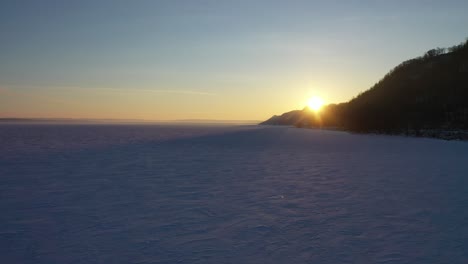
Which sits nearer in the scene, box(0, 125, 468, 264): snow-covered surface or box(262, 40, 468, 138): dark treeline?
box(0, 125, 468, 264): snow-covered surface

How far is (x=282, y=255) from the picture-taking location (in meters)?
7.94

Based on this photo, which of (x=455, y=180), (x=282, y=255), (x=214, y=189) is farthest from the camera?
(x=455, y=180)

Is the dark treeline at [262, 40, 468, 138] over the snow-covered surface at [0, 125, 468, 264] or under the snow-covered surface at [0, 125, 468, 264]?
over

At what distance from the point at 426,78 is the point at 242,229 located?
308 ft

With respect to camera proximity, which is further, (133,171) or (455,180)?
(133,171)

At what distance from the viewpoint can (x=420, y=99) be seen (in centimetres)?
8062

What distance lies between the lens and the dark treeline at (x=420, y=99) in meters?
69.0

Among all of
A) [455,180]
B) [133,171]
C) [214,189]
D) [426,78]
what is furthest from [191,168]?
[426,78]

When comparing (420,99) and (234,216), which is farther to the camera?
(420,99)

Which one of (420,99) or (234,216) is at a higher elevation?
(420,99)

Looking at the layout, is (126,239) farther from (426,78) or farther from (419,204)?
(426,78)

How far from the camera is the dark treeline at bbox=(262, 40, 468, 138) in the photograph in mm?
69000

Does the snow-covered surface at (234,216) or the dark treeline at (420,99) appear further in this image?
the dark treeline at (420,99)

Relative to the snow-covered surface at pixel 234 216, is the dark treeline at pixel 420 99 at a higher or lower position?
higher
